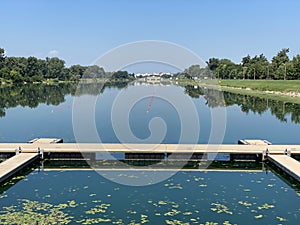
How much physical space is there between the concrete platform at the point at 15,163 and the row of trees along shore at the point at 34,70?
67559mm

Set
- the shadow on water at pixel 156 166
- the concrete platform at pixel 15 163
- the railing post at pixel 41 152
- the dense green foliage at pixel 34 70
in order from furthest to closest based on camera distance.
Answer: the dense green foliage at pixel 34 70 < the railing post at pixel 41 152 < the shadow on water at pixel 156 166 < the concrete platform at pixel 15 163

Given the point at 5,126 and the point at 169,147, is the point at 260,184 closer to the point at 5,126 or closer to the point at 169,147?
the point at 169,147

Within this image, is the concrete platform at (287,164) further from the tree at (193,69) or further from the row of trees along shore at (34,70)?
the row of trees along shore at (34,70)

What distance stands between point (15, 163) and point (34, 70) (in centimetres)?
9423

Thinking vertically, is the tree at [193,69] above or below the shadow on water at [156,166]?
above

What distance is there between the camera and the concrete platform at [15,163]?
1099cm

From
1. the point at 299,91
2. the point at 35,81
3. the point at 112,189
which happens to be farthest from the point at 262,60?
the point at 112,189

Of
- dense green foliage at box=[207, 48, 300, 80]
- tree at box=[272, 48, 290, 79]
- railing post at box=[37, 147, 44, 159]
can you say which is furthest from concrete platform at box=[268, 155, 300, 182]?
tree at box=[272, 48, 290, 79]

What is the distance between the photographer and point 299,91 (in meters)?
44.6

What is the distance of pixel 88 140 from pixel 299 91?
34.4 metres

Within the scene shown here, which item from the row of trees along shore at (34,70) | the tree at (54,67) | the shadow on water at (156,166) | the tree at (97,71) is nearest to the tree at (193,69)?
the tree at (97,71)

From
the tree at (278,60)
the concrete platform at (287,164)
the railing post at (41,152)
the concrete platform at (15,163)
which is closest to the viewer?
the concrete platform at (15,163)

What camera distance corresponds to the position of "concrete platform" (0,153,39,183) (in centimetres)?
1099

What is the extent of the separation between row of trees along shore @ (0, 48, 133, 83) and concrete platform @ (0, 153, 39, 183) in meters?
67.6
